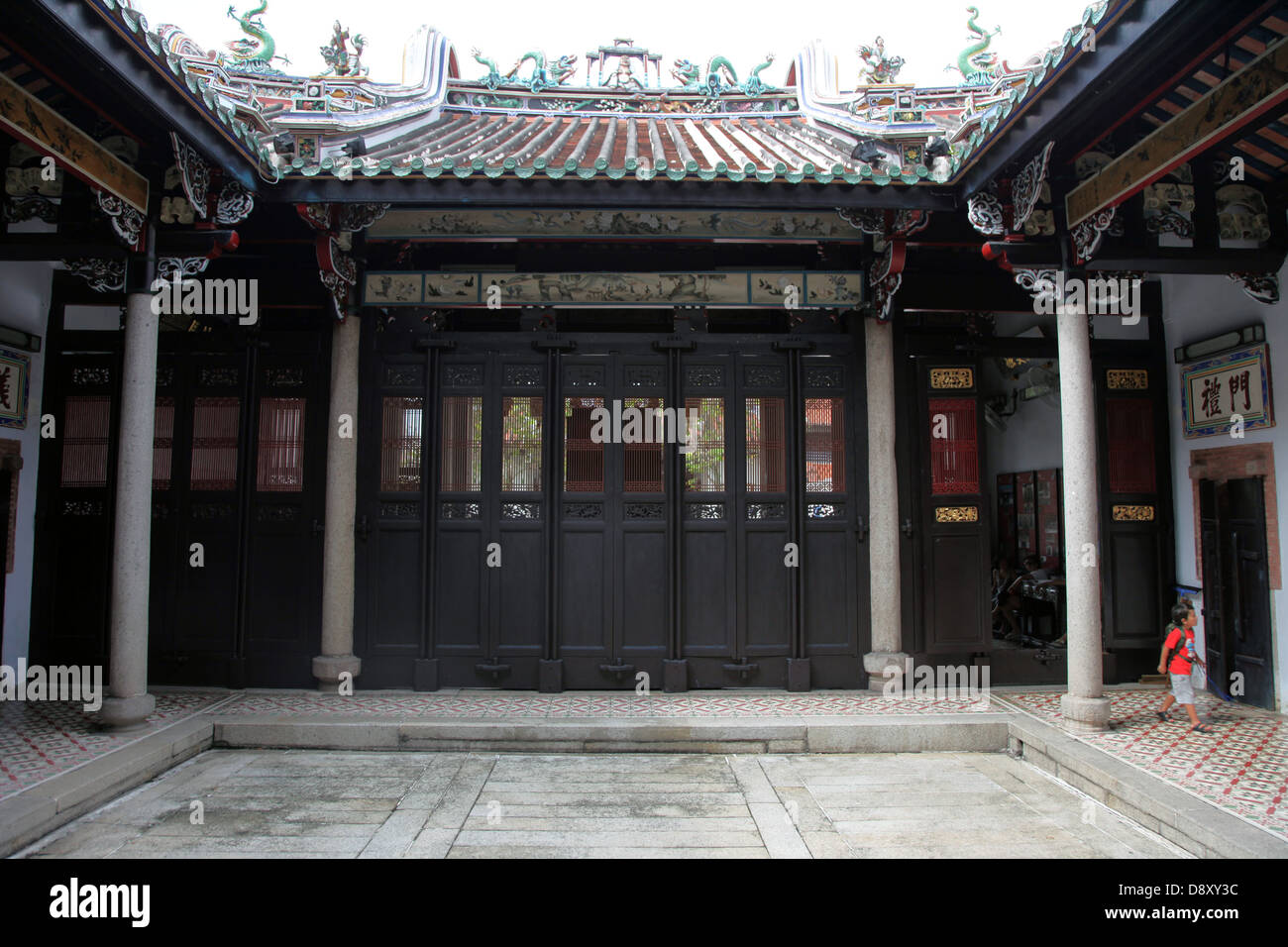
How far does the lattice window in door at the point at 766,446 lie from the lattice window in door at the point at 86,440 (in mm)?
6296

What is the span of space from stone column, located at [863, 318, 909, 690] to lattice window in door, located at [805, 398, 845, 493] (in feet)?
0.93

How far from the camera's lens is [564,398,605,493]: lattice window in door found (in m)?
7.61

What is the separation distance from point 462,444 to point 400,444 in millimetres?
606

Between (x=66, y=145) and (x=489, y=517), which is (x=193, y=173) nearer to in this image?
(x=66, y=145)

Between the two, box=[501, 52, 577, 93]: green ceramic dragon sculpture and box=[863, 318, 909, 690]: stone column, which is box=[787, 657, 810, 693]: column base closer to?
box=[863, 318, 909, 690]: stone column

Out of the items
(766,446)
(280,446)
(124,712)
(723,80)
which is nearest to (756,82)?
(723,80)

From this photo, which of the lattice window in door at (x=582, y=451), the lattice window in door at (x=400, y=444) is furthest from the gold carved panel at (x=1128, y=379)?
the lattice window in door at (x=400, y=444)

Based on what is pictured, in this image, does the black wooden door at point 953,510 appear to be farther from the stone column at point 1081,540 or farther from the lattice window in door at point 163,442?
the lattice window in door at point 163,442

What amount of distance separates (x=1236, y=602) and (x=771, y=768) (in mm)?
4726

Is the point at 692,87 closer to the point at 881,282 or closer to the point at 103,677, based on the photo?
the point at 881,282

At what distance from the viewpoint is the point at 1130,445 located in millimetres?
7816

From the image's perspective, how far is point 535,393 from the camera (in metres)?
7.65

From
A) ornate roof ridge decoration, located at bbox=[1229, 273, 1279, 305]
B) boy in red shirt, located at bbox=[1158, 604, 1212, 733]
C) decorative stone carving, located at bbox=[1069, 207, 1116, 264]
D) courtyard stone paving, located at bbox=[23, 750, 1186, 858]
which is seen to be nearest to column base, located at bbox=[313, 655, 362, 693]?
courtyard stone paving, located at bbox=[23, 750, 1186, 858]

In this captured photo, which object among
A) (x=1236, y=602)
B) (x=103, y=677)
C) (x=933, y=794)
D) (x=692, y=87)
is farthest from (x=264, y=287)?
(x=1236, y=602)
